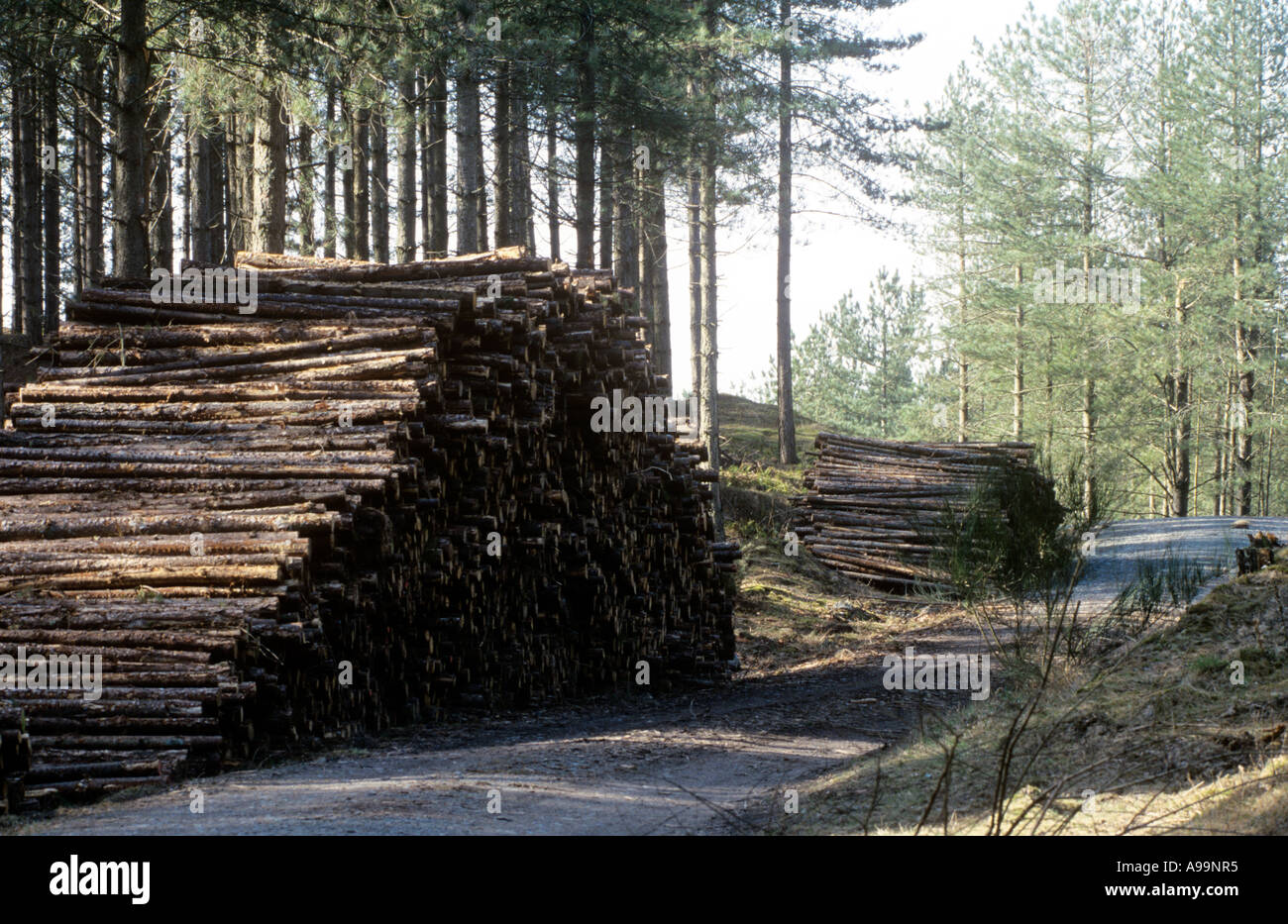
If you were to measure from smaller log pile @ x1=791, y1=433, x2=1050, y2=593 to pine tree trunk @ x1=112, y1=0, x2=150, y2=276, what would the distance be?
12268 mm

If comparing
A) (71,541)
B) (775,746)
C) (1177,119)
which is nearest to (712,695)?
(775,746)

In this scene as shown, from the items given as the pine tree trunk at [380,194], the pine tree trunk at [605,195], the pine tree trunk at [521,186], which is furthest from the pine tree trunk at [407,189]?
the pine tree trunk at [380,194]

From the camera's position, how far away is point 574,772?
7656 mm

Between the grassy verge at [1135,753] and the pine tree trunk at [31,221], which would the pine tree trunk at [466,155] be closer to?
the grassy verge at [1135,753]

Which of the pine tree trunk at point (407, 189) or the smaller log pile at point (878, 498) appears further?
the pine tree trunk at point (407, 189)

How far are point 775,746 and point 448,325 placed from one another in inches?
181

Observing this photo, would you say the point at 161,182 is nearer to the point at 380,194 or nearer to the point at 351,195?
the point at 351,195

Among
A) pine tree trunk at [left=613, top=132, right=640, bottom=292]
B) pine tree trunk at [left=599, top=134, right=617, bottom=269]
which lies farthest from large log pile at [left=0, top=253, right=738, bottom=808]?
pine tree trunk at [left=613, top=132, right=640, bottom=292]

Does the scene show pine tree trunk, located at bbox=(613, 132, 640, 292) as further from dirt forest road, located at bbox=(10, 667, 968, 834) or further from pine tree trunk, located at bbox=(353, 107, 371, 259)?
dirt forest road, located at bbox=(10, 667, 968, 834)

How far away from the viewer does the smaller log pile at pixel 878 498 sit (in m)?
20.2

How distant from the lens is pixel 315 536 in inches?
329

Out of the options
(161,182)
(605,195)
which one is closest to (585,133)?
(605,195)

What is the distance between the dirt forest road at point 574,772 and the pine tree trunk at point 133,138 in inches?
280
